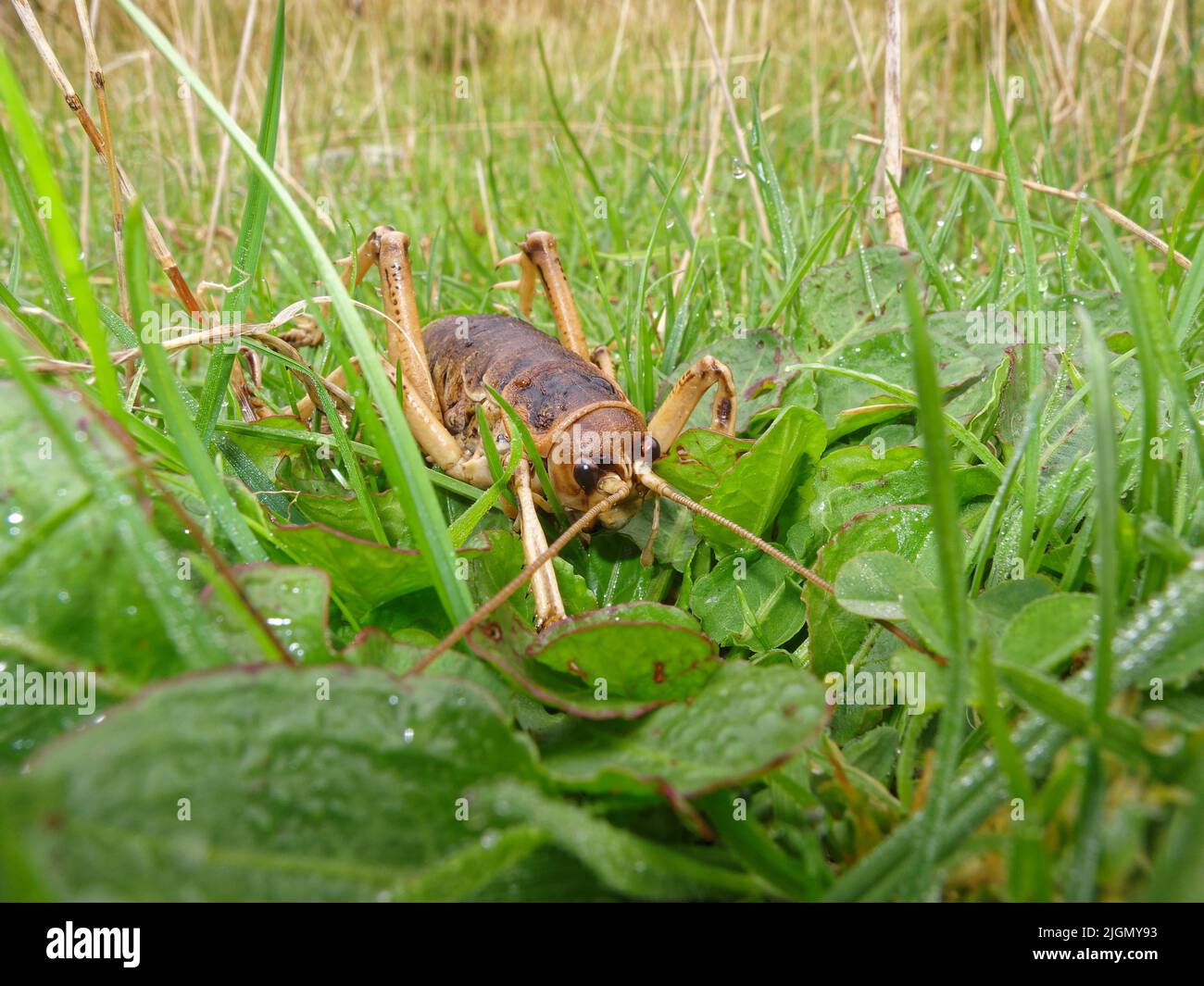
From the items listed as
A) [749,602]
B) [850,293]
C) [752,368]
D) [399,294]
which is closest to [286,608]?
[749,602]

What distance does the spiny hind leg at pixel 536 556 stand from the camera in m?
1.19

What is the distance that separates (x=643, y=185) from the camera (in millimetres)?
3398

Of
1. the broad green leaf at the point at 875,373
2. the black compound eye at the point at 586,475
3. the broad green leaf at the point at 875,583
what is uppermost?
the broad green leaf at the point at 875,373

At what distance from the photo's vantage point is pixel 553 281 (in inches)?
98.0

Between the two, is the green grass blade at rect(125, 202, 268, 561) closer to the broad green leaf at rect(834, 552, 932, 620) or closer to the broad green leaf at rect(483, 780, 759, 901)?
the broad green leaf at rect(483, 780, 759, 901)

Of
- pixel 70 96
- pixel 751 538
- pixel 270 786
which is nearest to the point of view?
pixel 270 786

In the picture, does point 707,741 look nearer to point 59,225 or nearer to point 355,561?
point 355,561

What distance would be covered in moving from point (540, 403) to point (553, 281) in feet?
2.32

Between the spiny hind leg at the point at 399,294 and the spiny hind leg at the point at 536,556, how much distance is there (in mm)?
780

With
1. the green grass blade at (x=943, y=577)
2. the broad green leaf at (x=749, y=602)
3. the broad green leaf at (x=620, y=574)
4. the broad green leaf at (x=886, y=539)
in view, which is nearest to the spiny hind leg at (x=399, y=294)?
the broad green leaf at (x=620, y=574)

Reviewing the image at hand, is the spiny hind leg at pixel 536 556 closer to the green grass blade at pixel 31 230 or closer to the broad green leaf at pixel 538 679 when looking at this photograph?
the broad green leaf at pixel 538 679

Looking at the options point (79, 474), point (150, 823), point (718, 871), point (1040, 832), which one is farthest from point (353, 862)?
point (1040, 832)

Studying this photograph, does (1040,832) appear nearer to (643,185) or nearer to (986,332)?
(986,332)

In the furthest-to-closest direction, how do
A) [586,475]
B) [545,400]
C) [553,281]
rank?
[553,281] < [545,400] < [586,475]
